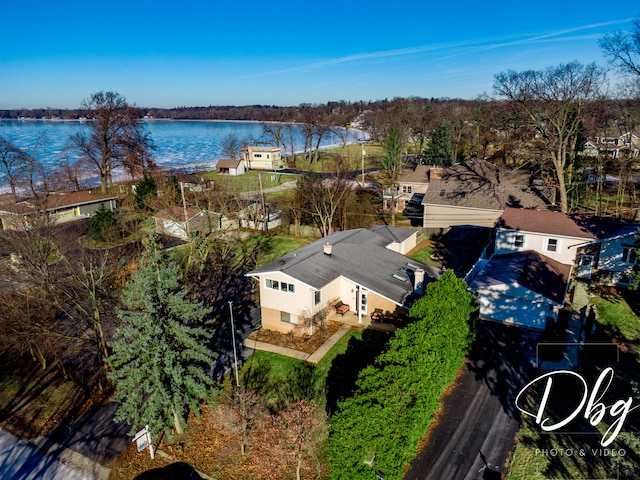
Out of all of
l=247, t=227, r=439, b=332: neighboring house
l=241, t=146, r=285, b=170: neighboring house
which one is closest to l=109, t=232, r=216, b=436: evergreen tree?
l=247, t=227, r=439, b=332: neighboring house

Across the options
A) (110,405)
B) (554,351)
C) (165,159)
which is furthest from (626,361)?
(165,159)

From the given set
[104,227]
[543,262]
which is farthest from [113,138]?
[543,262]

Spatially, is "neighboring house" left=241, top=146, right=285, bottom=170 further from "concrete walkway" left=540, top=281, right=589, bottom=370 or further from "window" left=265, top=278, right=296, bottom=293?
"concrete walkway" left=540, top=281, right=589, bottom=370

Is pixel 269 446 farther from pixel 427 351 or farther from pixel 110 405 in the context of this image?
pixel 110 405

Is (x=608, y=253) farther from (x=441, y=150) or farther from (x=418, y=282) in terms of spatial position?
(x=441, y=150)

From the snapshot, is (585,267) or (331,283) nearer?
(331,283)

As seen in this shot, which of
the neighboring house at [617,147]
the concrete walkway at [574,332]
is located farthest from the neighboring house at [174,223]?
the neighboring house at [617,147]

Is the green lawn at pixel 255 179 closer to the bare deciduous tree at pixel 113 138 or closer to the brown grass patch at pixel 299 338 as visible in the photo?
the bare deciduous tree at pixel 113 138
